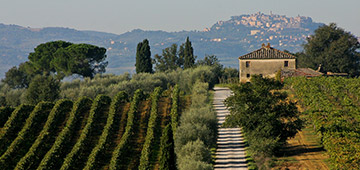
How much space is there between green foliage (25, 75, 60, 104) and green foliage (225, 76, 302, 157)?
111 feet

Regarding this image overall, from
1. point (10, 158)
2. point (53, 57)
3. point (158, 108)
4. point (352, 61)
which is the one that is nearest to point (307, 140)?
point (158, 108)

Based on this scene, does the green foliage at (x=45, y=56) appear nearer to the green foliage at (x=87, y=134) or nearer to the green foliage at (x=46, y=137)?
the green foliage at (x=87, y=134)

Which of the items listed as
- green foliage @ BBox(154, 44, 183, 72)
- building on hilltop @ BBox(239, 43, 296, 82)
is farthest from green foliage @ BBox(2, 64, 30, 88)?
building on hilltop @ BBox(239, 43, 296, 82)

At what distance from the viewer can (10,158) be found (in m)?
36.1

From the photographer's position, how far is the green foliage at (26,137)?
35812 millimetres

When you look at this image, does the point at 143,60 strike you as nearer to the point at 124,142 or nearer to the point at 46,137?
the point at 46,137

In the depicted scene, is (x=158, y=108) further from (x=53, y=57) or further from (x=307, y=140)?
(x=53, y=57)

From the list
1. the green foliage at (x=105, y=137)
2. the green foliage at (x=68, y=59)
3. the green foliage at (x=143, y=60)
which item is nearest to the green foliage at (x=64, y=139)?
the green foliage at (x=105, y=137)

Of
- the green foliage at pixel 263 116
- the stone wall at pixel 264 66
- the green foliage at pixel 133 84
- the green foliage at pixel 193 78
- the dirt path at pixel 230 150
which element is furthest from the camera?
the green foliage at pixel 193 78

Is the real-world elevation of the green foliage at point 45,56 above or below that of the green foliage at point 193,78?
above

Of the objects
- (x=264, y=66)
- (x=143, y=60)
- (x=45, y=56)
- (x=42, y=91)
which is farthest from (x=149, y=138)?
(x=45, y=56)

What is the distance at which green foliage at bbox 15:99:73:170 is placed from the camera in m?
34.5

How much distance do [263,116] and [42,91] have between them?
3708 centimetres

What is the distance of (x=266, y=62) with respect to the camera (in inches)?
2623
